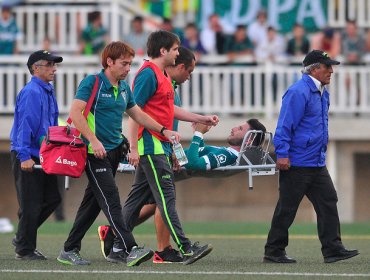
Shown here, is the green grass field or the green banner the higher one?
the green banner

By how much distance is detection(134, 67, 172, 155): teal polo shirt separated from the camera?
487 inches

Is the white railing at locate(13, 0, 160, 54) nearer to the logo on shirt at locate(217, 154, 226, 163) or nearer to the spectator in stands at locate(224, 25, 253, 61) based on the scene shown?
the spectator in stands at locate(224, 25, 253, 61)

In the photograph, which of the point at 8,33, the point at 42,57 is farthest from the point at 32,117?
the point at 8,33

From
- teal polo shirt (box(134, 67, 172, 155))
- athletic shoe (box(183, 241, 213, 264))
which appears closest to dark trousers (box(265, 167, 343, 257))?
athletic shoe (box(183, 241, 213, 264))

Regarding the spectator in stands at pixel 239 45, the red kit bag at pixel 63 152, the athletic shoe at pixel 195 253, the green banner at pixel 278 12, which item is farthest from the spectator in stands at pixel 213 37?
the athletic shoe at pixel 195 253

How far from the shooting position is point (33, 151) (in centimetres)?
1302

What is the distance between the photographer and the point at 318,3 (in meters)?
25.7

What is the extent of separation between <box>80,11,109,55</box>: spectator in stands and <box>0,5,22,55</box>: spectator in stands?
1131 millimetres

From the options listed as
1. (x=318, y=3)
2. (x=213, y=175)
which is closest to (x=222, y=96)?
(x=318, y=3)

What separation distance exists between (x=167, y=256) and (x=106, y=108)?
156 cm

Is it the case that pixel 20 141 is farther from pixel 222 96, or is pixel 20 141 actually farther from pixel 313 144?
pixel 222 96

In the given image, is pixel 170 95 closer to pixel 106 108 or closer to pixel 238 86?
pixel 106 108

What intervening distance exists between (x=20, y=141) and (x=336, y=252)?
302 centimetres

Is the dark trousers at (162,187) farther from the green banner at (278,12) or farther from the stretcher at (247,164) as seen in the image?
the green banner at (278,12)
